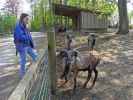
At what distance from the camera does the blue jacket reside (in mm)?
10648

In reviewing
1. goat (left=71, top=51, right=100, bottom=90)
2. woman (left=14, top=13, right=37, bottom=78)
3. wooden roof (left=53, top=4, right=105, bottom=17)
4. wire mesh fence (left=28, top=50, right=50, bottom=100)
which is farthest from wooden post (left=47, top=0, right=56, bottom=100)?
wooden roof (left=53, top=4, right=105, bottom=17)

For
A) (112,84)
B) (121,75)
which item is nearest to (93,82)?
(112,84)

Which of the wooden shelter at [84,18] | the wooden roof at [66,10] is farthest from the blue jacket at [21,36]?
the wooden roof at [66,10]

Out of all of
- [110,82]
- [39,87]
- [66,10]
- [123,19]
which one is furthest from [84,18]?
[39,87]

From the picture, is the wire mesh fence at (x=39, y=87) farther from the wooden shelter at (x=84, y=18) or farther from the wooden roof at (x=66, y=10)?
the wooden roof at (x=66, y=10)

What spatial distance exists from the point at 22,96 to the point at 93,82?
8275 mm

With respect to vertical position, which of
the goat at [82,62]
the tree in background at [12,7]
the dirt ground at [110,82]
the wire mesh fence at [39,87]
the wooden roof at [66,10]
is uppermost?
the tree in background at [12,7]

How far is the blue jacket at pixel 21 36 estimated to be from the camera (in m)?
10.6

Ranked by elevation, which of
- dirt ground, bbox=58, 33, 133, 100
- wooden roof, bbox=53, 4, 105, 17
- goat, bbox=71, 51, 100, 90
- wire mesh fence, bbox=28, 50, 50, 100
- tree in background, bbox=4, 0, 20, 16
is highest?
tree in background, bbox=4, 0, 20, 16

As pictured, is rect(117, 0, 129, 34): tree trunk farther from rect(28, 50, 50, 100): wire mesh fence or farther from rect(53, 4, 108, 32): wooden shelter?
rect(28, 50, 50, 100): wire mesh fence

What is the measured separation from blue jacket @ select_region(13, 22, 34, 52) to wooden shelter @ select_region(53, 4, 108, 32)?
25419 millimetres

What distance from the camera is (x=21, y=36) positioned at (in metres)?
10.7

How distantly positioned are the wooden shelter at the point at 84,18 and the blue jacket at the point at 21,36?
25.4 metres

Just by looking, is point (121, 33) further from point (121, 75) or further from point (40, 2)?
point (40, 2)
